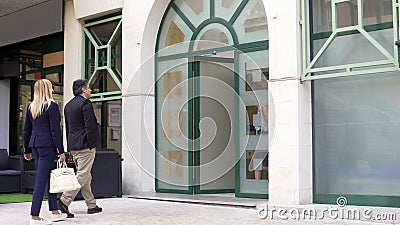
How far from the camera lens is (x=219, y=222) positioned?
7.83 meters

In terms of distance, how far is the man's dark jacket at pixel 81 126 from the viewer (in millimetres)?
8227

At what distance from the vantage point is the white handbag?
7.51m

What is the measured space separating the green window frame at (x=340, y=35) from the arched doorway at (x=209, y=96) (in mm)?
1065

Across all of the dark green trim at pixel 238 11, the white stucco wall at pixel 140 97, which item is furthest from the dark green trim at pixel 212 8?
the white stucco wall at pixel 140 97

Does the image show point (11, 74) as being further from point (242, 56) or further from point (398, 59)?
point (398, 59)

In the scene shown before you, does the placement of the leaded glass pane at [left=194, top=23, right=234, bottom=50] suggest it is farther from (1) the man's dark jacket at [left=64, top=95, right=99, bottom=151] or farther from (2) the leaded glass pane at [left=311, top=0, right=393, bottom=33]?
(1) the man's dark jacket at [left=64, top=95, right=99, bottom=151]

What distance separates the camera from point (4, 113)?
59.0ft

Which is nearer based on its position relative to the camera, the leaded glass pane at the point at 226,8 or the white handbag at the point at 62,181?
the white handbag at the point at 62,181

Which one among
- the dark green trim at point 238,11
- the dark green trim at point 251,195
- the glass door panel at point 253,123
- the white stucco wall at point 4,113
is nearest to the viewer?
the dark green trim at point 251,195

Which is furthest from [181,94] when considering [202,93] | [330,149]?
[330,149]

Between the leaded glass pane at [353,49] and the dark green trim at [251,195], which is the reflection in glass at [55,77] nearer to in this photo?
the dark green trim at [251,195]

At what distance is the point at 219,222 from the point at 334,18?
3.65 meters

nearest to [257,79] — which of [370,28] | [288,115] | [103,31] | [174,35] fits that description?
[288,115]

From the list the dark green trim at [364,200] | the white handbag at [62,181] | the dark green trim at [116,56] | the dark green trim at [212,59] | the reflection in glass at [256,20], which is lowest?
the dark green trim at [364,200]
